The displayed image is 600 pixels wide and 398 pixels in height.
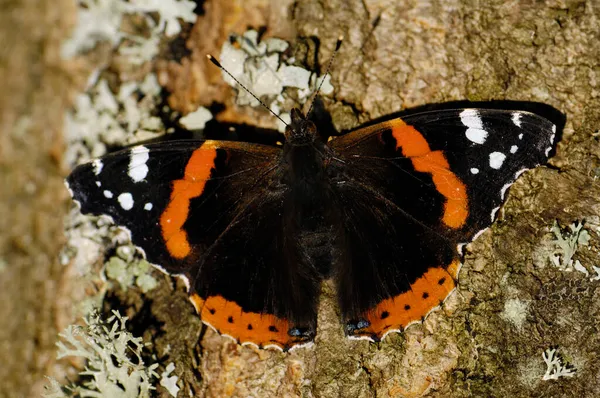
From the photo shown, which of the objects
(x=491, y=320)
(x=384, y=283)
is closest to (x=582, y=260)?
(x=491, y=320)

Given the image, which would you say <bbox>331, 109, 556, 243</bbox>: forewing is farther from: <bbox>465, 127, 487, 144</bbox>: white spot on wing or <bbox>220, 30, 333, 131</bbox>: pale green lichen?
<bbox>220, 30, 333, 131</bbox>: pale green lichen

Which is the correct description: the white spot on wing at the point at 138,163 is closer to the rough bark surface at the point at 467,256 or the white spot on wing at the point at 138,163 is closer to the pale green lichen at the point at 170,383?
the rough bark surface at the point at 467,256

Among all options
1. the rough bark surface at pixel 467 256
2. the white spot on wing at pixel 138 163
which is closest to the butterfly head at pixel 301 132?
the rough bark surface at pixel 467 256

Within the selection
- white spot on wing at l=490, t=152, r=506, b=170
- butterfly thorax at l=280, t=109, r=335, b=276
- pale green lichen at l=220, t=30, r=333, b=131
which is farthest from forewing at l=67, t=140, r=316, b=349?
white spot on wing at l=490, t=152, r=506, b=170

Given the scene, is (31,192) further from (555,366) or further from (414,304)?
(555,366)

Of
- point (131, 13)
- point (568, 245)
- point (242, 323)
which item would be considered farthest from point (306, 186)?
point (131, 13)

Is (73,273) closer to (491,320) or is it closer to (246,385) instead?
(246,385)
